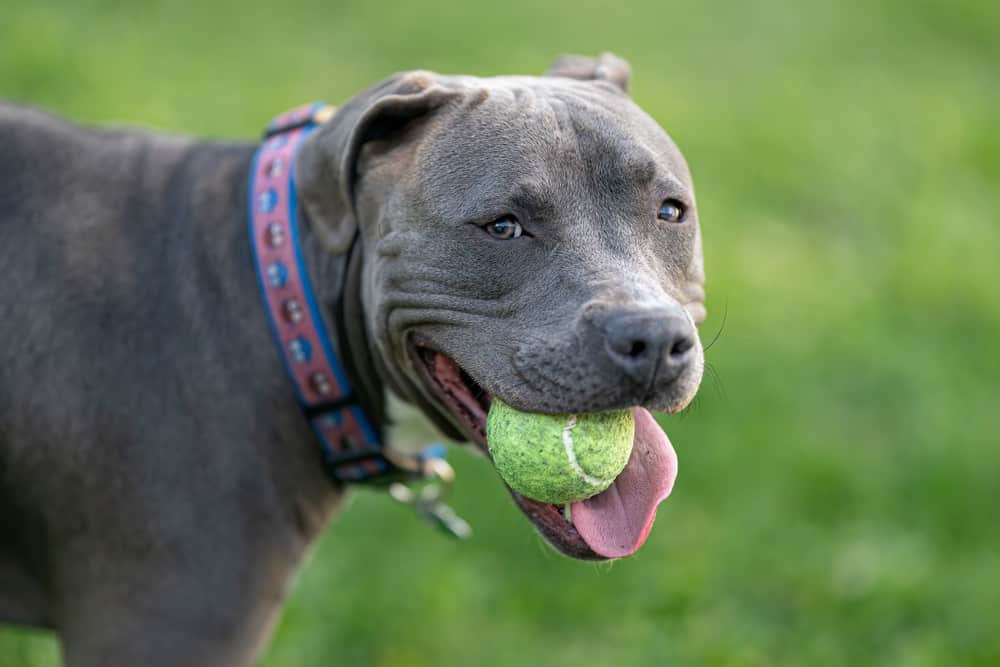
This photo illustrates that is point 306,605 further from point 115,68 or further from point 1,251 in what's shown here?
point 115,68

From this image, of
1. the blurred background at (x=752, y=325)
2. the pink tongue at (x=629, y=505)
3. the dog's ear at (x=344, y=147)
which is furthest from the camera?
the blurred background at (x=752, y=325)

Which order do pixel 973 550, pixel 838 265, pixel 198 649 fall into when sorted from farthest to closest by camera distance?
pixel 838 265
pixel 973 550
pixel 198 649

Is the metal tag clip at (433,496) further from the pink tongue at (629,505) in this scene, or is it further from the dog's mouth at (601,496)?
the pink tongue at (629,505)

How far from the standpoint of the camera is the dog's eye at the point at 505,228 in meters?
3.00

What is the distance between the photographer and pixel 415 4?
880cm

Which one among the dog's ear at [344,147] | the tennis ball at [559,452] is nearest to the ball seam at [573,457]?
the tennis ball at [559,452]

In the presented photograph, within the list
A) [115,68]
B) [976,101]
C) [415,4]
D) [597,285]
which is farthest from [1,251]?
[976,101]

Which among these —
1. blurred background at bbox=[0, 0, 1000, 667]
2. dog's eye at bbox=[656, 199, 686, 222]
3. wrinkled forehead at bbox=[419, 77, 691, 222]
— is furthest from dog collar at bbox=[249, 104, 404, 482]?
dog's eye at bbox=[656, 199, 686, 222]

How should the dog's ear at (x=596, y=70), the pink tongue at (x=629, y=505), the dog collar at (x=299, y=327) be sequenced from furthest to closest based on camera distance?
the dog's ear at (x=596, y=70)
the dog collar at (x=299, y=327)
the pink tongue at (x=629, y=505)

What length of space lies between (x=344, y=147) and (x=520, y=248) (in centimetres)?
53

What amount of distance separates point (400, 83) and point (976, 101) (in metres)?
6.76

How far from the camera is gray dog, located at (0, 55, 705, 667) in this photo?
9.78 ft

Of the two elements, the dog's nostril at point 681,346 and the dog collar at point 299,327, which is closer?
the dog's nostril at point 681,346

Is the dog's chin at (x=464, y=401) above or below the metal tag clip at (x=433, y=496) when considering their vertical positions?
above
